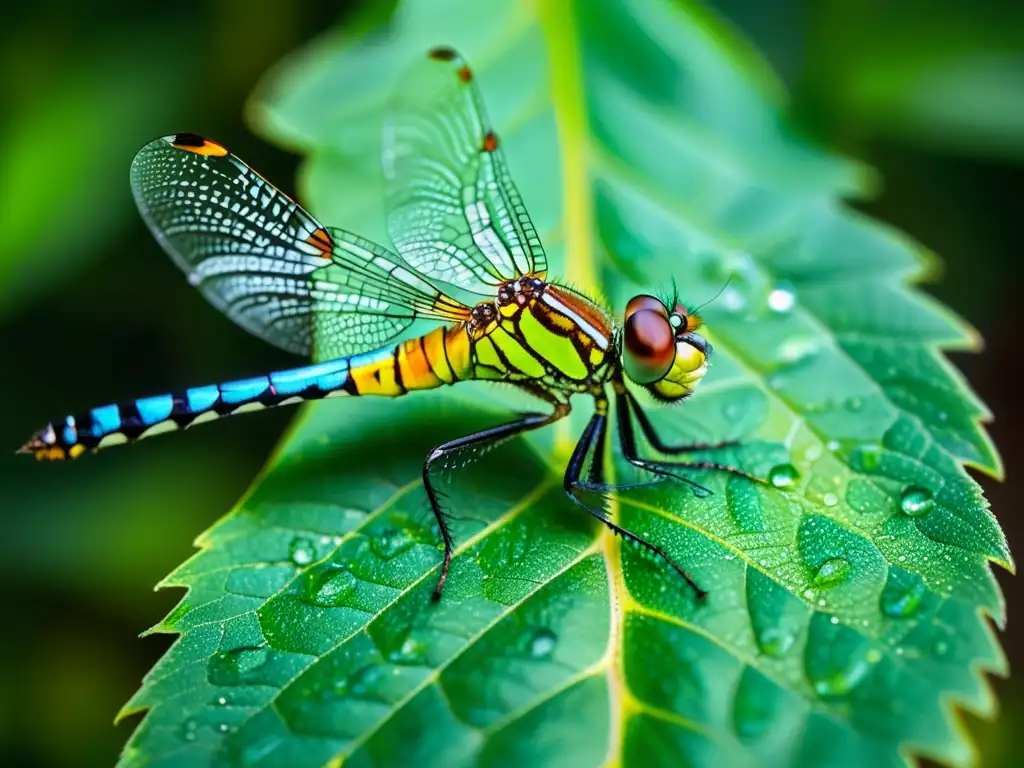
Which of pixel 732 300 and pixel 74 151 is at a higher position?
pixel 74 151

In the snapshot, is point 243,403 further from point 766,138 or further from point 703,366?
point 766,138

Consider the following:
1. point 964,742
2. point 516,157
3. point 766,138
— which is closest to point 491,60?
point 516,157

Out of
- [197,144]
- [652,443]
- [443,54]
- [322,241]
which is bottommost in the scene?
[652,443]

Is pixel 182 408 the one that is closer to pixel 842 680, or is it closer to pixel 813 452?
pixel 813 452

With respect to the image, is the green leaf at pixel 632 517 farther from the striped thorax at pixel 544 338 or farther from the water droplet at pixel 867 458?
the striped thorax at pixel 544 338

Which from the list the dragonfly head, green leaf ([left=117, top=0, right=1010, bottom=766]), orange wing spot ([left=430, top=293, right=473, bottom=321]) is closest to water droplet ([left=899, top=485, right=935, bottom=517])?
green leaf ([left=117, top=0, right=1010, bottom=766])

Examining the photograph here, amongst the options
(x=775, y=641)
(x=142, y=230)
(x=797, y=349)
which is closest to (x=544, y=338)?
(x=797, y=349)

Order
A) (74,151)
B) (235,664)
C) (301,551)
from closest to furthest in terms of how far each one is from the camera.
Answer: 1. (235,664)
2. (301,551)
3. (74,151)
